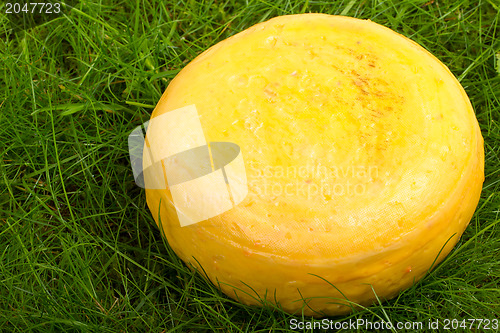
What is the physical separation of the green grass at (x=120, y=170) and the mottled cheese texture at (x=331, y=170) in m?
0.17

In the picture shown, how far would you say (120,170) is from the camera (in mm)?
2131

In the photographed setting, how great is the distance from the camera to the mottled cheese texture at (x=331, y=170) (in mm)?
1510

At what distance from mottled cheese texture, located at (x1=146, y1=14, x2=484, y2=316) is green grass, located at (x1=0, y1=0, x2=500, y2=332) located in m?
0.17

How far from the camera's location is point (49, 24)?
2434 millimetres

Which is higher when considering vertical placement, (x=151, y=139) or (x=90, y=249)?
(x=151, y=139)

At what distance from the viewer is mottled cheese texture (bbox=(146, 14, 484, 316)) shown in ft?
4.95

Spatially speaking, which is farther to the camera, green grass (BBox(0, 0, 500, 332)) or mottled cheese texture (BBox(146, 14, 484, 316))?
green grass (BBox(0, 0, 500, 332))

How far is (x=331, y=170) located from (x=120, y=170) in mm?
937

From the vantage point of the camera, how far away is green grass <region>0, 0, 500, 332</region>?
1.82 meters

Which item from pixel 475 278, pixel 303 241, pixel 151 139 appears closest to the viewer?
pixel 303 241

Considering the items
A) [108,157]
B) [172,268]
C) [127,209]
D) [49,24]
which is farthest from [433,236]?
[49,24]

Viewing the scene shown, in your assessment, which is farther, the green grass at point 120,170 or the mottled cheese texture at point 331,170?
the green grass at point 120,170

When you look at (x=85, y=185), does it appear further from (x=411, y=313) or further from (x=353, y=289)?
(x=411, y=313)

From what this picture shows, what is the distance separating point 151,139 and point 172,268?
49 centimetres
